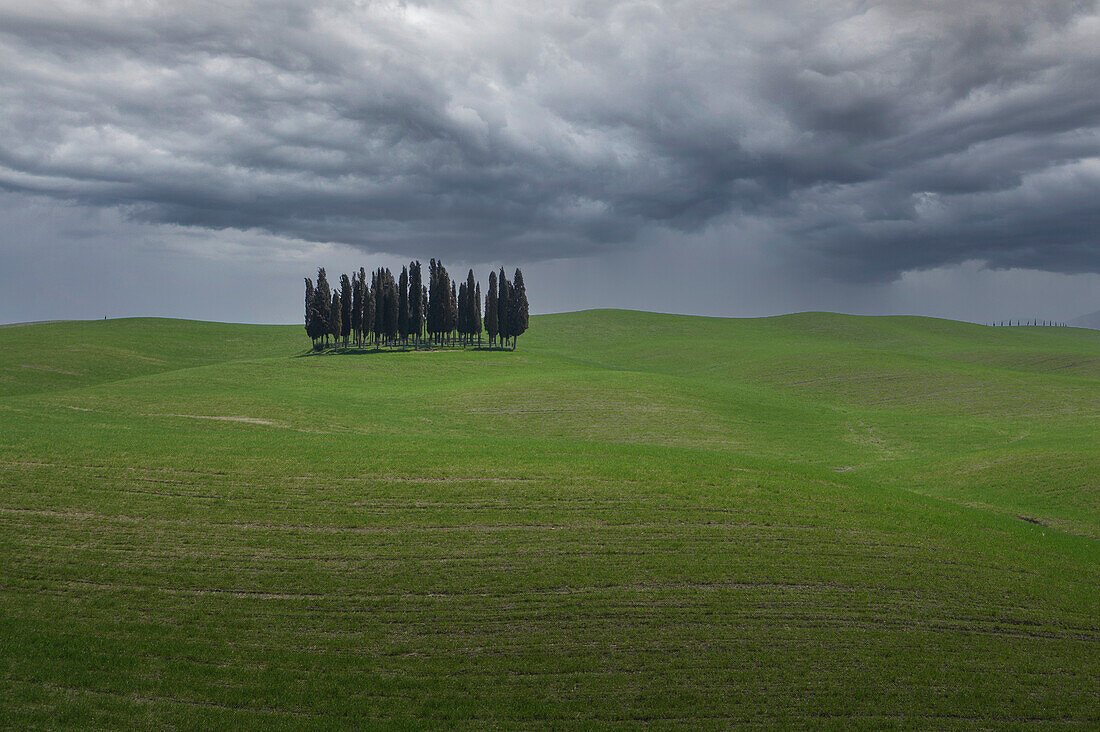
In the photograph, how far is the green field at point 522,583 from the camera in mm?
14680

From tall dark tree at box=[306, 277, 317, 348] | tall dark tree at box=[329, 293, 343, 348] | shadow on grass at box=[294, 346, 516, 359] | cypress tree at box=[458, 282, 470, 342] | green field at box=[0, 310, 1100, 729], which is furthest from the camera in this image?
cypress tree at box=[458, 282, 470, 342]

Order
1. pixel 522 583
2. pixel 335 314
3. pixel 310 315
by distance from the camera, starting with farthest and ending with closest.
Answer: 1. pixel 310 315
2. pixel 335 314
3. pixel 522 583

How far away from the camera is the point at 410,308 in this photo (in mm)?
114375

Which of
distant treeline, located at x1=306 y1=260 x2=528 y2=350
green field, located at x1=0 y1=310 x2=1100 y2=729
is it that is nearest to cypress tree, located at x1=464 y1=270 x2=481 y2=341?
distant treeline, located at x1=306 y1=260 x2=528 y2=350

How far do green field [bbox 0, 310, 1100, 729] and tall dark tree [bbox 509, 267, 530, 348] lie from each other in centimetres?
7550

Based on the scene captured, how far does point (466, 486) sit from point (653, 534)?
725 centimetres

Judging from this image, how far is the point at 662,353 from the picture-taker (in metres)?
121

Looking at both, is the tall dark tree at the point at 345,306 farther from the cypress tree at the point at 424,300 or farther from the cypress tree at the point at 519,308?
the cypress tree at the point at 519,308

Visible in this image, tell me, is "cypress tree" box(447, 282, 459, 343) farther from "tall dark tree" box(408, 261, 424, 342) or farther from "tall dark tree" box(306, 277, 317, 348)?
"tall dark tree" box(306, 277, 317, 348)

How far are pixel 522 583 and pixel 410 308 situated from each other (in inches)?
3918

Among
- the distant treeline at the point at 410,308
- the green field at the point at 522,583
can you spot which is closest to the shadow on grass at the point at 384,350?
the distant treeline at the point at 410,308

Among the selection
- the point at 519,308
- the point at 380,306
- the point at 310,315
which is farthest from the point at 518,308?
the point at 310,315

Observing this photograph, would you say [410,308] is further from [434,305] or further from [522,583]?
[522,583]

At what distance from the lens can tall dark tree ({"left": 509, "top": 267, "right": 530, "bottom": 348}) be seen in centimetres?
11444
